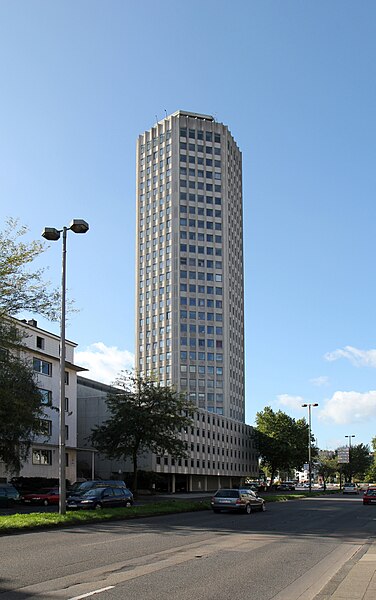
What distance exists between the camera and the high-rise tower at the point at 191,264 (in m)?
124

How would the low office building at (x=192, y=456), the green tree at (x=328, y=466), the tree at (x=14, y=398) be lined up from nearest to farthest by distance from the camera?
the tree at (x=14, y=398), the low office building at (x=192, y=456), the green tree at (x=328, y=466)

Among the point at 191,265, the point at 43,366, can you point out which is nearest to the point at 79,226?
the point at 43,366

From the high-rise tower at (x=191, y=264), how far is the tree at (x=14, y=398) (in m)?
84.0

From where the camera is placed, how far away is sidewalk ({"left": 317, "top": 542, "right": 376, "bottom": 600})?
400 inches

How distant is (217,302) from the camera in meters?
128

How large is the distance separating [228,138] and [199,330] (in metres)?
41.8

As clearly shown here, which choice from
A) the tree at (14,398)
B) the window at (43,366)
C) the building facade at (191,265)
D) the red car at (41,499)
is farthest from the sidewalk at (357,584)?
the building facade at (191,265)

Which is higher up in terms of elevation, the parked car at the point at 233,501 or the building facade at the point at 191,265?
the building facade at the point at 191,265

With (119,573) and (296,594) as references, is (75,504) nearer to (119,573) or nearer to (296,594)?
(119,573)

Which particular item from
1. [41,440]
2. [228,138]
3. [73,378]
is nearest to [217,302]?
[228,138]

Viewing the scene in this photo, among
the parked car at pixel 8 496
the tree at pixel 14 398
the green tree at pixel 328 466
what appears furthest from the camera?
the green tree at pixel 328 466

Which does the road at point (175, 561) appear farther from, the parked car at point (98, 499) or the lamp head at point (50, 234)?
the lamp head at point (50, 234)

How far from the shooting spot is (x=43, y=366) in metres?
59.2

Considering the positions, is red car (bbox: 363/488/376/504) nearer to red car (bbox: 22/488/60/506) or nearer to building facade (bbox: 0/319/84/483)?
red car (bbox: 22/488/60/506)
